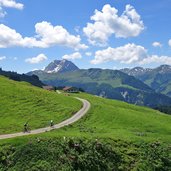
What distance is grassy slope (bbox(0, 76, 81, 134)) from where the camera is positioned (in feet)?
274

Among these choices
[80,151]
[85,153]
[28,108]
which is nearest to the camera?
[85,153]

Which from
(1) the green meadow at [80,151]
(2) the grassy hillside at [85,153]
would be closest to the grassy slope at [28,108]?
(1) the green meadow at [80,151]

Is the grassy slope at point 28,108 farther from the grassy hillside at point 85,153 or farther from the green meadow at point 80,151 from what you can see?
the grassy hillside at point 85,153

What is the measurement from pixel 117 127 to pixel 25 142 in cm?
3356

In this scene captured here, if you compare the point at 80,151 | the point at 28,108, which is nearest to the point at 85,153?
the point at 80,151

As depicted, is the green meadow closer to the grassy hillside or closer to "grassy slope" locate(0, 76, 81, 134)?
the grassy hillside

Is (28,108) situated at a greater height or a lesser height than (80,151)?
greater

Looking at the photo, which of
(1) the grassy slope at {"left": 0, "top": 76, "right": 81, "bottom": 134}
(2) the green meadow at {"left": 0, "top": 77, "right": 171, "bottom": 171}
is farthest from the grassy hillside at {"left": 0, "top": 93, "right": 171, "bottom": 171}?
(1) the grassy slope at {"left": 0, "top": 76, "right": 81, "bottom": 134}

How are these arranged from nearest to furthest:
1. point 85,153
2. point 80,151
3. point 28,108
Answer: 1. point 85,153
2. point 80,151
3. point 28,108

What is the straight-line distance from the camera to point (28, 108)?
327 feet

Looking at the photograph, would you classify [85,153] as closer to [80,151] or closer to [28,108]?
[80,151]

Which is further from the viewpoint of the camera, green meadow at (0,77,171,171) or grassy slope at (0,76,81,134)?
grassy slope at (0,76,81,134)

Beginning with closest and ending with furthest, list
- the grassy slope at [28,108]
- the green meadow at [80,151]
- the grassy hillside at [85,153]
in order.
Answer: the grassy hillside at [85,153] < the green meadow at [80,151] < the grassy slope at [28,108]

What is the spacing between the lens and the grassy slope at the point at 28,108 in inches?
3285
